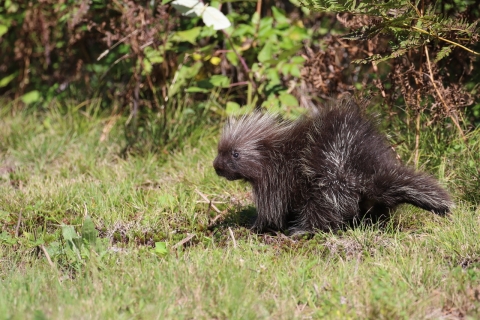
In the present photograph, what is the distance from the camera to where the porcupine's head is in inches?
203

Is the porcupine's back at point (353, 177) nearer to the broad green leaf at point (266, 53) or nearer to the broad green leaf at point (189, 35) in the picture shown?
the broad green leaf at point (266, 53)

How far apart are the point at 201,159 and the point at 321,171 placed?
190 centimetres

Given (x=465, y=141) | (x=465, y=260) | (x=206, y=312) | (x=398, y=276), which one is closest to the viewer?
(x=206, y=312)

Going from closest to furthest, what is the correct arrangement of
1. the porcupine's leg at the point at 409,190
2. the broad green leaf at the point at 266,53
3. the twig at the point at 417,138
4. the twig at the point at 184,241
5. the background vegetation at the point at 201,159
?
the background vegetation at the point at 201,159, the porcupine's leg at the point at 409,190, the twig at the point at 184,241, the twig at the point at 417,138, the broad green leaf at the point at 266,53

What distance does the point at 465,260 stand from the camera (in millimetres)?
4258

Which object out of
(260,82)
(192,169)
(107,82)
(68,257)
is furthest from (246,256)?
(107,82)

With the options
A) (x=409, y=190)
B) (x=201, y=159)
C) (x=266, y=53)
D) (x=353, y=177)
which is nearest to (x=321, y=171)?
(x=353, y=177)

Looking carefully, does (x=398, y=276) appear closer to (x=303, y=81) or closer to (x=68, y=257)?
(x=68, y=257)

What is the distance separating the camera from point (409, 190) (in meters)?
4.55

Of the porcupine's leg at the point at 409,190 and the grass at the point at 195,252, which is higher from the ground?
the porcupine's leg at the point at 409,190

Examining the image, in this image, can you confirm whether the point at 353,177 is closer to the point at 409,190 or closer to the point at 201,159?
the point at 409,190

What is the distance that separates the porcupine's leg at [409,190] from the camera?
4.55 metres

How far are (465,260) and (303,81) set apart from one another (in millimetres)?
3376

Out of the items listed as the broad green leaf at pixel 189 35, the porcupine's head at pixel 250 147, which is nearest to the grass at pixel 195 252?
the porcupine's head at pixel 250 147
